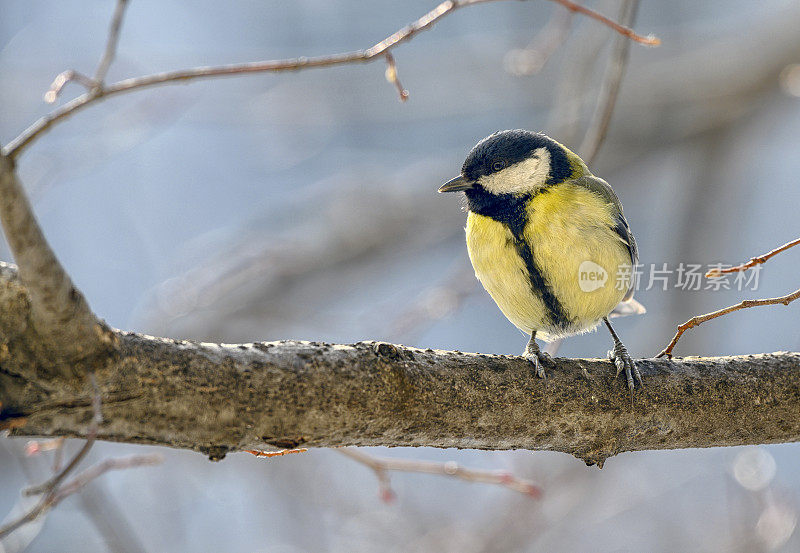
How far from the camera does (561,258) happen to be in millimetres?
2262

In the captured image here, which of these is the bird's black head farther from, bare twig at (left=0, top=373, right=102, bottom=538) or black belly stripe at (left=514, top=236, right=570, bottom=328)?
bare twig at (left=0, top=373, right=102, bottom=538)

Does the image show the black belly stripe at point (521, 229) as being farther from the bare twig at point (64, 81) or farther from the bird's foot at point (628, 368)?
→ the bare twig at point (64, 81)

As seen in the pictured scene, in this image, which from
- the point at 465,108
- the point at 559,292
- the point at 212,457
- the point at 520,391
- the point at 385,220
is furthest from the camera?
the point at 465,108

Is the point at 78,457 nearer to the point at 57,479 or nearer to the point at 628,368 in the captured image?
the point at 57,479

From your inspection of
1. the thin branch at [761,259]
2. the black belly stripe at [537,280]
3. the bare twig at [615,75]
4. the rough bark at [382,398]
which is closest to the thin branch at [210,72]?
the rough bark at [382,398]

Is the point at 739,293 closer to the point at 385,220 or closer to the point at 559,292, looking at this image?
the point at 385,220

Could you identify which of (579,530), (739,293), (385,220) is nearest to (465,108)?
(385,220)

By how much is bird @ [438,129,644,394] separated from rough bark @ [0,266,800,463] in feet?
1.03

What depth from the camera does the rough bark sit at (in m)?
1.32

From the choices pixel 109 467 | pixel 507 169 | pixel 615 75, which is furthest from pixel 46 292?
pixel 615 75

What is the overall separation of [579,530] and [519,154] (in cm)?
285

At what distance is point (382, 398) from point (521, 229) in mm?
945

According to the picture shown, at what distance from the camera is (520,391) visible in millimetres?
1738

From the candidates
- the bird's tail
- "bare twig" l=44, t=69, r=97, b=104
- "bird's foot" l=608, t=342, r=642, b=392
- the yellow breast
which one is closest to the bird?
the yellow breast
